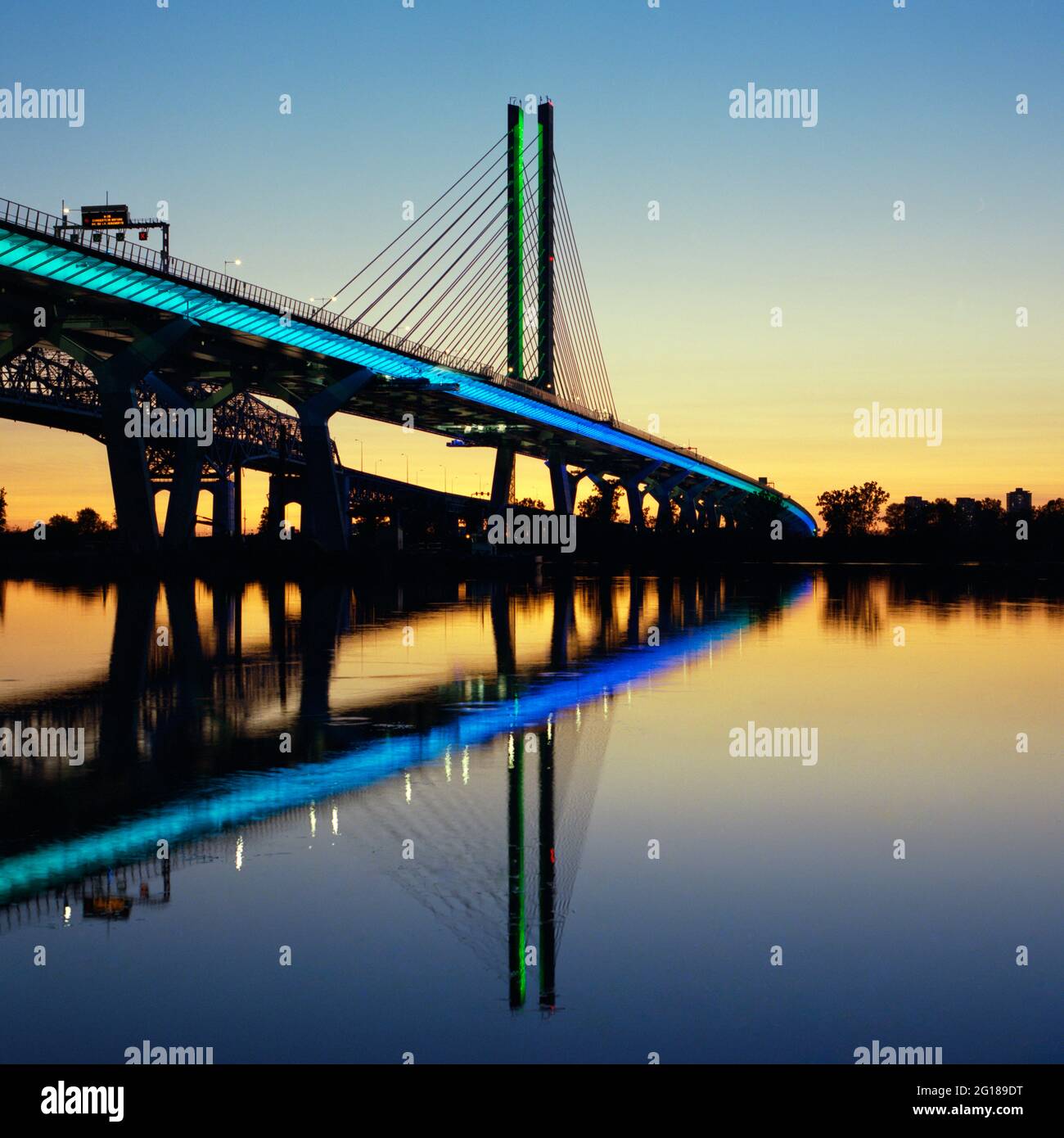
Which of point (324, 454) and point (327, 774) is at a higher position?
point (324, 454)

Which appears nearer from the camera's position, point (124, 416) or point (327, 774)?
point (327, 774)

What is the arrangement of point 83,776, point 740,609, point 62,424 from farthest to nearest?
point 62,424 → point 740,609 → point 83,776

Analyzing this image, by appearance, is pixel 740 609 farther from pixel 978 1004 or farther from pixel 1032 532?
pixel 1032 532

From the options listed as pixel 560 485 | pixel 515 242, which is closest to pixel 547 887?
pixel 515 242

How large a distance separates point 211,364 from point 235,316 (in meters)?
12.4

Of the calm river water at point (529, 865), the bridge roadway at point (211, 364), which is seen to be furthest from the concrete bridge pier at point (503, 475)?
the calm river water at point (529, 865)

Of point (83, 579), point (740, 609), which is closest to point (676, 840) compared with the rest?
point (740, 609)

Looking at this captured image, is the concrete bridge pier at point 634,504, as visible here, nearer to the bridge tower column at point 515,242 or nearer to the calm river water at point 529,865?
the bridge tower column at point 515,242

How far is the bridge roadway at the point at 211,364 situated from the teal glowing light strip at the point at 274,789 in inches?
1583

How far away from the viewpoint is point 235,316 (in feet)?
229

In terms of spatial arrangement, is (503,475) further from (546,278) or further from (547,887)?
(547,887)

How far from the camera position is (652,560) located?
112438 millimetres

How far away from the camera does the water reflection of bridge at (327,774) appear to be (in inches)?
390
